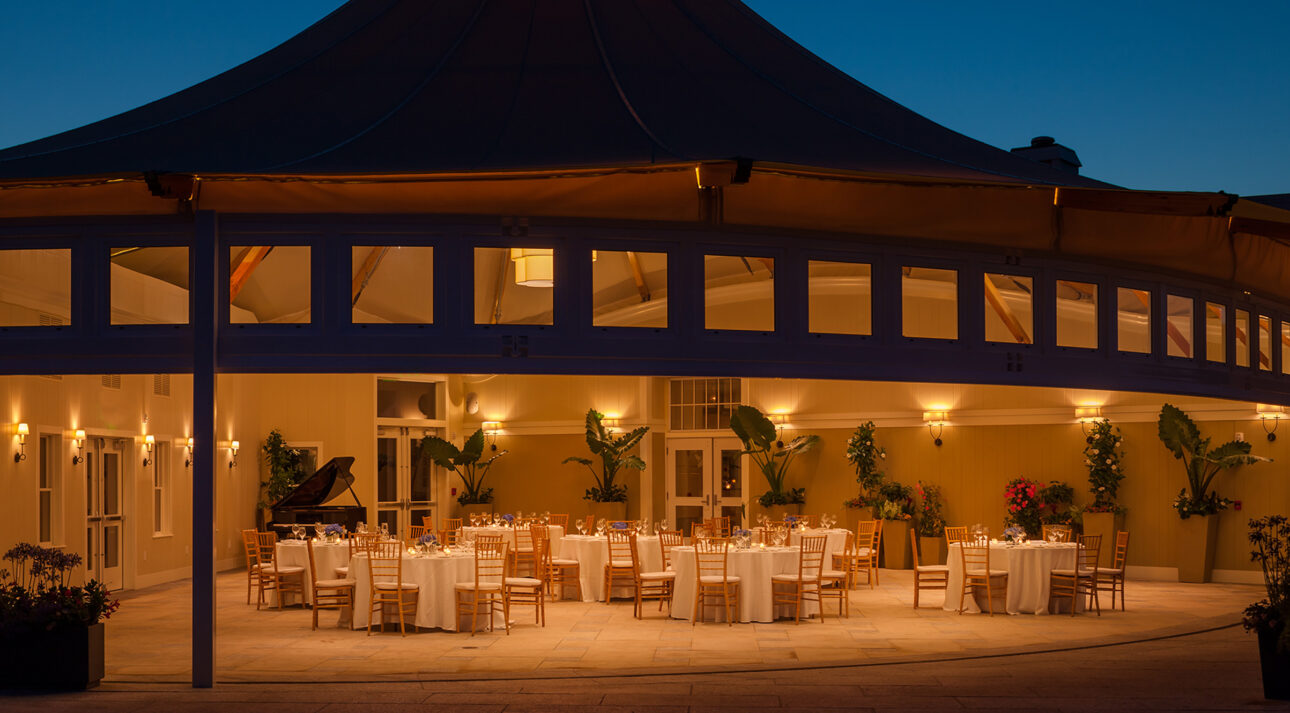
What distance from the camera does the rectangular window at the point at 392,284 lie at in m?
9.11

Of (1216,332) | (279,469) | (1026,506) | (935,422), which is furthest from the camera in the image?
(279,469)

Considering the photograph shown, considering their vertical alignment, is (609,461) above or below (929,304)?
below

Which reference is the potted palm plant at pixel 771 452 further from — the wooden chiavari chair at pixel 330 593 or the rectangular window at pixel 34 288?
the rectangular window at pixel 34 288

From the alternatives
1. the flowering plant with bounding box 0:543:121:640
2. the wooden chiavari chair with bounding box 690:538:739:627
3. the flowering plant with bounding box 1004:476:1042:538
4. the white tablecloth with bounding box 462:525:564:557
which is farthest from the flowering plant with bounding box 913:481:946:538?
the flowering plant with bounding box 0:543:121:640

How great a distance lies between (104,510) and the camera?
54.6ft

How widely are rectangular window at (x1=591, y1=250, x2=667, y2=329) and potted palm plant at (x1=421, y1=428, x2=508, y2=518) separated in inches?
456

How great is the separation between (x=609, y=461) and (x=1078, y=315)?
40.9 feet

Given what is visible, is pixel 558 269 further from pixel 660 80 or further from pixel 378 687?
pixel 378 687

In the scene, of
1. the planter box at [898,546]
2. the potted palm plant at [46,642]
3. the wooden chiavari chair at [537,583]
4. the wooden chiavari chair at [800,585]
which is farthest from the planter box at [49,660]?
the planter box at [898,546]

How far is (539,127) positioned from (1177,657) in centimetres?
638

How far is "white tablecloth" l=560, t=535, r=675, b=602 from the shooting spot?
15289 mm

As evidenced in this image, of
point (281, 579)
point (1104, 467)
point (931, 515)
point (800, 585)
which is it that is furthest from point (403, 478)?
point (1104, 467)

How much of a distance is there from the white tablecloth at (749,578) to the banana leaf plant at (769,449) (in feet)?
22.6

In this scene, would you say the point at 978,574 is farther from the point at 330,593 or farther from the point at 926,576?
the point at 330,593
